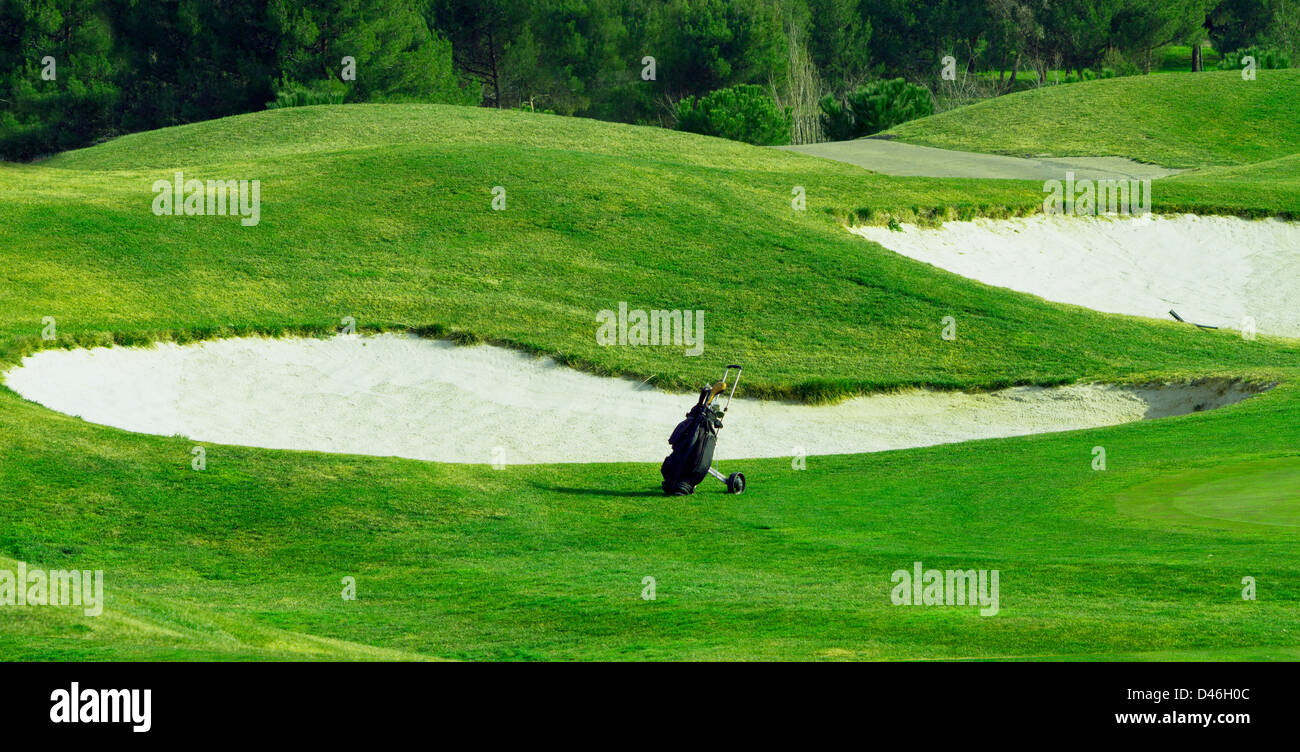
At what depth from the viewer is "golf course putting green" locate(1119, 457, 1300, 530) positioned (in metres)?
14.1

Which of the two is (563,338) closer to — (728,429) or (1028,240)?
(728,429)

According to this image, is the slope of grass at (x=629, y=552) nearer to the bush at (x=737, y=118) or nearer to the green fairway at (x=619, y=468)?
the green fairway at (x=619, y=468)

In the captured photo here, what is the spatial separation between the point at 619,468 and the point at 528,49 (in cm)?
7438

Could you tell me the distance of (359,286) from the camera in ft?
99.7

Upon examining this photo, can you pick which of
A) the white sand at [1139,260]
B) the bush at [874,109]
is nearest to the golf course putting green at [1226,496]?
the white sand at [1139,260]

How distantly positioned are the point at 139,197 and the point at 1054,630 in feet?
95.9

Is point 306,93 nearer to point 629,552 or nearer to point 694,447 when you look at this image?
point 694,447

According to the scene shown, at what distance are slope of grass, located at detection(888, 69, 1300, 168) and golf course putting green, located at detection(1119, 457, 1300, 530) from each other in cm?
3803

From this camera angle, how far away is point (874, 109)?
210ft

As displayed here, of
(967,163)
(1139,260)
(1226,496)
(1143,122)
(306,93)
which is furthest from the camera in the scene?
(306,93)

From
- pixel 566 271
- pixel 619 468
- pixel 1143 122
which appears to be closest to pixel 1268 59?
pixel 1143 122

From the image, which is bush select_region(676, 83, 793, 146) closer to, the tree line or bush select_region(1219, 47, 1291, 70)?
the tree line

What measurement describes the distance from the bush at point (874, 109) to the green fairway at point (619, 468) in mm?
21030

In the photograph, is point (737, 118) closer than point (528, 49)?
Yes
